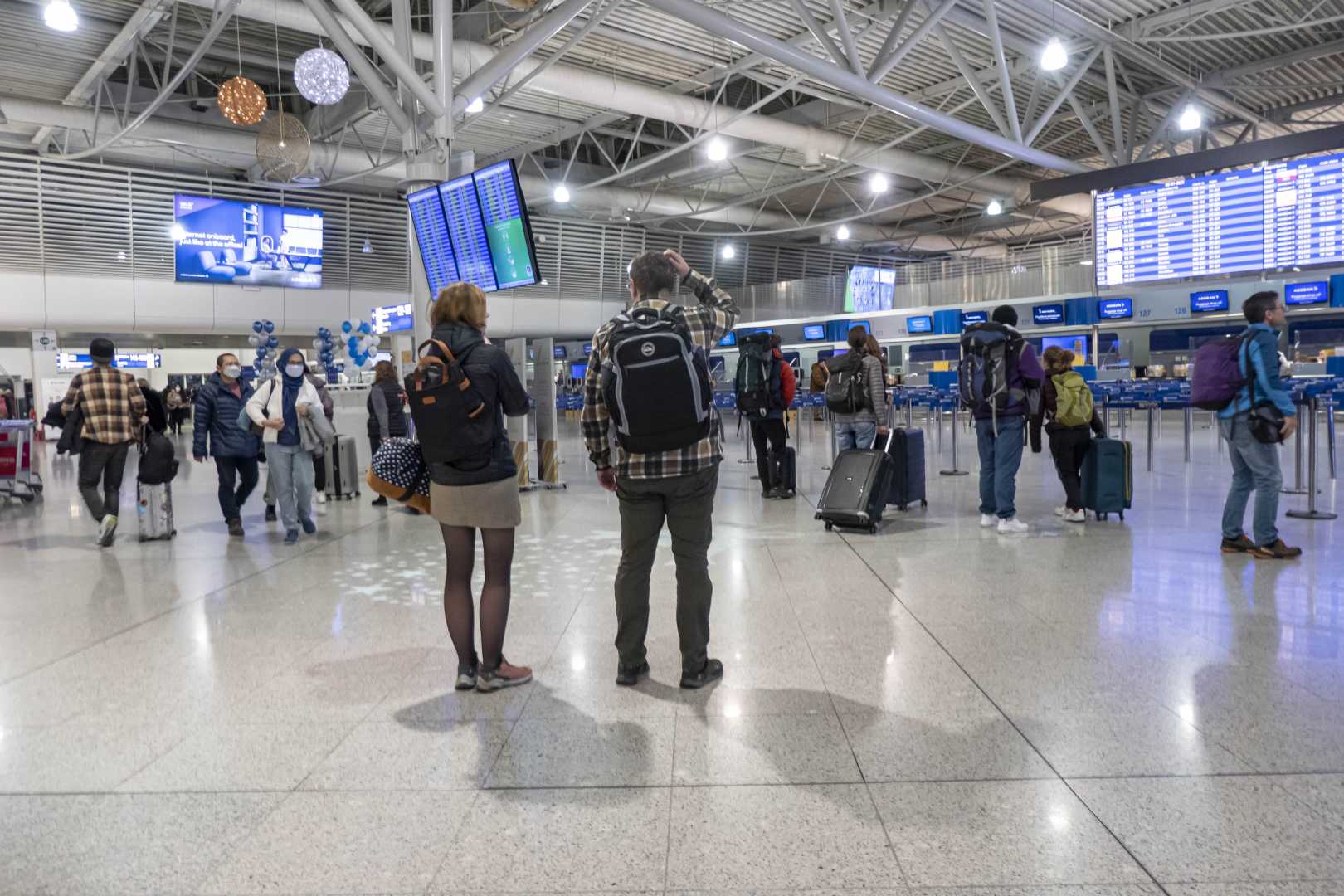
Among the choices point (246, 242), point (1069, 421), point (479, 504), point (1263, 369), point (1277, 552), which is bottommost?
point (1277, 552)

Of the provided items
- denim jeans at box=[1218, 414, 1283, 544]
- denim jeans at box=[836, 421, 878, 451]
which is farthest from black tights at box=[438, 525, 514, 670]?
denim jeans at box=[836, 421, 878, 451]

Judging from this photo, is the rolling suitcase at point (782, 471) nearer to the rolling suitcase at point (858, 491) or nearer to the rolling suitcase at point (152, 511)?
the rolling suitcase at point (858, 491)

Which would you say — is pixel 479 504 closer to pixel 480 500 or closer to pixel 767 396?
pixel 480 500

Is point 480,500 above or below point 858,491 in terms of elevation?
above

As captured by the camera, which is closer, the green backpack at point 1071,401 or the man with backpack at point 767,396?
the green backpack at point 1071,401

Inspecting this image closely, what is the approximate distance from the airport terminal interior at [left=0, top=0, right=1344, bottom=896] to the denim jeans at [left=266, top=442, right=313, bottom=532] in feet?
0.22

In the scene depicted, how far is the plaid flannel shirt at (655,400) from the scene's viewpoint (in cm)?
349

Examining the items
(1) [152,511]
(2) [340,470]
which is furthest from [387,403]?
(1) [152,511]

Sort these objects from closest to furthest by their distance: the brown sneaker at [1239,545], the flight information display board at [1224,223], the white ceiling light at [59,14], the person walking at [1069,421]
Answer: the brown sneaker at [1239,545]
the person walking at [1069,421]
the white ceiling light at [59,14]
the flight information display board at [1224,223]

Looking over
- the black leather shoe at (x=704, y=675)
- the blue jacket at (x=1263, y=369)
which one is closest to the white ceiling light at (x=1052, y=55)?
the blue jacket at (x=1263, y=369)

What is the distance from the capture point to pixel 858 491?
721 cm

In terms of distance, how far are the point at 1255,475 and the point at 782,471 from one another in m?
4.50

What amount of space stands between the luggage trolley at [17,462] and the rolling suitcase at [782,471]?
27.4 feet

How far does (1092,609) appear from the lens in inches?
183
